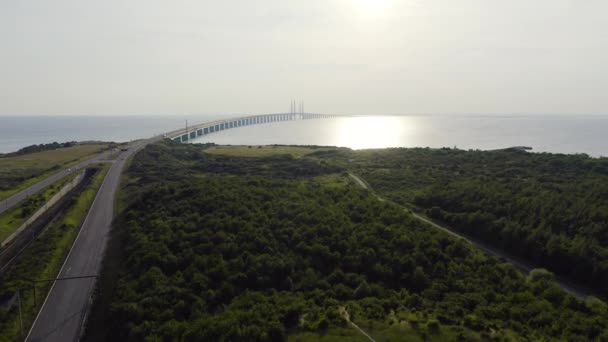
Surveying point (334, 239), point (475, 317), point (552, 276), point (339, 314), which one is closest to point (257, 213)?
point (334, 239)

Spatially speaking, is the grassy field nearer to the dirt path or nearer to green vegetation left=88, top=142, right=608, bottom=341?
green vegetation left=88, top=142, right=608, bottom=341

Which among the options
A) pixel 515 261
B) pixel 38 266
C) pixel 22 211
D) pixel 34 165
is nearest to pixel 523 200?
pixel 515 261

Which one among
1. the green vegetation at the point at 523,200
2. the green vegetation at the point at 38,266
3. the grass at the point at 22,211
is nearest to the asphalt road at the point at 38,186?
the grass at the point at 22,211

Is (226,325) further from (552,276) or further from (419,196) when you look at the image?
(419,196)

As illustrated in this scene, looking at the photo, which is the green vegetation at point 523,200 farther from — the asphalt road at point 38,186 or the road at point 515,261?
the asphalt road at point 38,186

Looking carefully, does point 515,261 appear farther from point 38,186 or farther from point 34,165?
point 34,165

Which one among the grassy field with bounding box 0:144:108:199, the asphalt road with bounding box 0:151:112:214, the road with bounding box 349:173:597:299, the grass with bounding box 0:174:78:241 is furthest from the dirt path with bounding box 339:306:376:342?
the grassy field with bounding box 0:144:108:199
